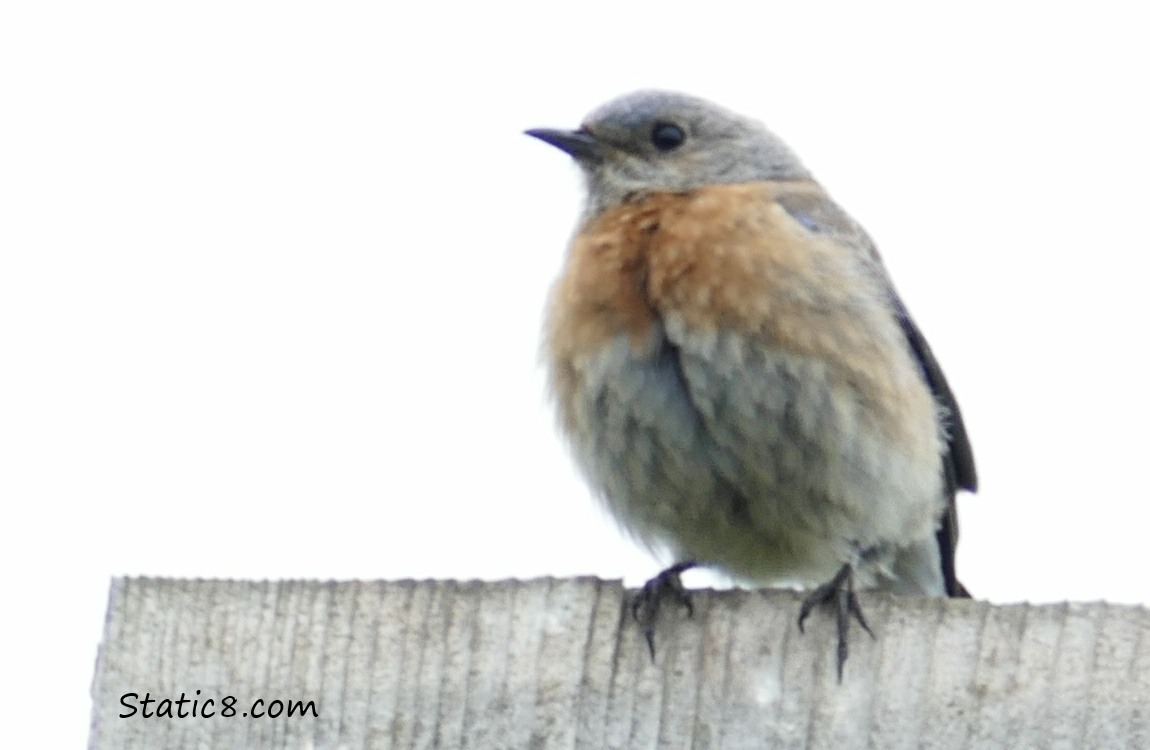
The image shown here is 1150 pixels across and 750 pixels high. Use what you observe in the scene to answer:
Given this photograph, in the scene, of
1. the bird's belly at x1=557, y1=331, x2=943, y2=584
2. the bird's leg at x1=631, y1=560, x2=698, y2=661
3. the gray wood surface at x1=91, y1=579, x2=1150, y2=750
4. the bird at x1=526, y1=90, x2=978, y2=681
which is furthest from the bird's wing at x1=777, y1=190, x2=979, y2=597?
the gray wood surface at x1=91, y1=579, x2=1150, y2=750

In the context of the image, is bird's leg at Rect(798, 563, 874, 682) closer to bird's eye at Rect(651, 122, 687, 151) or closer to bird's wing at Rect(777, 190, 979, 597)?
bird's wing at Rect(777, 190, 979, 597)

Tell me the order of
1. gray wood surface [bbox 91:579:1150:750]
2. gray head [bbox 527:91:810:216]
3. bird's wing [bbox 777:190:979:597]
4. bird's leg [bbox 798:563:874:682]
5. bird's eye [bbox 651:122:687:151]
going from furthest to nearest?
bird's eye [bbox 651:122:687:151] < gray head [bbox 527:91:810:216] < bird's wing [bbox 777:190:979:597] < bird's leg [bbox 798:563:874:682] < gray wood surface [bbox 91:579:1150:750]

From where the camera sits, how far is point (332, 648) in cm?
382

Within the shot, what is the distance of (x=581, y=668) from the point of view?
12.5ft

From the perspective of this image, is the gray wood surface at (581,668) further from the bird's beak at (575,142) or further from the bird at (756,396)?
the bird's beak at (575,142)

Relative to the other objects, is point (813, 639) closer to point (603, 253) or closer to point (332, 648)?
point (332, 648)

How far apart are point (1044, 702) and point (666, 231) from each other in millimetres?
2913

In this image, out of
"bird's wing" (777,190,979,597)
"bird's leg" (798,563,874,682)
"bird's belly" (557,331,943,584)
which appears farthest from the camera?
"bird's wing" (777,190,979,597)

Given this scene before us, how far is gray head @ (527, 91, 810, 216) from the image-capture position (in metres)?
7.03

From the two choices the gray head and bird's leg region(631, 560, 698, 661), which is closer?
bird's leg region(631, 560, 698, 661)

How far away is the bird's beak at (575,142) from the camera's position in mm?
7199

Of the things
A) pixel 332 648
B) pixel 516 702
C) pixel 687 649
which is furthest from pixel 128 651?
pixel 687 649

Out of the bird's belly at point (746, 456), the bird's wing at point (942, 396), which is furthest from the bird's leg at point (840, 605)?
the bird's wing at point (942, 396)

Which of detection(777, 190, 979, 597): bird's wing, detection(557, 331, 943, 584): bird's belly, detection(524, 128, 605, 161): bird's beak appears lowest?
detection(557, 331, 943, 584): bird's belly
